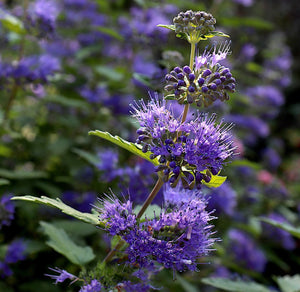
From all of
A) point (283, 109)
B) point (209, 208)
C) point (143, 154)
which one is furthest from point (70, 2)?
point (283, 109)

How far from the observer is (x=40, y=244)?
3090 millimetres

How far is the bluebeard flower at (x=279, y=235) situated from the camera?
14.9 feet

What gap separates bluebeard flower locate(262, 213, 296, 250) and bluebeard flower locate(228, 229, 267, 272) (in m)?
0.28

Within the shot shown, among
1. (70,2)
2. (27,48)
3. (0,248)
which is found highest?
(70,2)

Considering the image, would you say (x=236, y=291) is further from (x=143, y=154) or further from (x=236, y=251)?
(x=236, y=251)

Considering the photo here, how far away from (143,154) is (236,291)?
1.26 metres

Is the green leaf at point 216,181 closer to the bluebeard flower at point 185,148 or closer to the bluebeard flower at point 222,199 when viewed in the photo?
the bluebeard flower at point 185,148

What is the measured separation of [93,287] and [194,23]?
1.35 meters

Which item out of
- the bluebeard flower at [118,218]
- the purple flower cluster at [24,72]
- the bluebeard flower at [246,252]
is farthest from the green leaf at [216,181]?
the bluebeard flower at [246,252]

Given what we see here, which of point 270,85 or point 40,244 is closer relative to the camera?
point 40,244

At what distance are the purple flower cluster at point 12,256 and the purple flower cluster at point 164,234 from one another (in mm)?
1286

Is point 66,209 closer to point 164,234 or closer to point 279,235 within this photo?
point 164,234

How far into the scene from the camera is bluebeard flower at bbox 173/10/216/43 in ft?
6.01

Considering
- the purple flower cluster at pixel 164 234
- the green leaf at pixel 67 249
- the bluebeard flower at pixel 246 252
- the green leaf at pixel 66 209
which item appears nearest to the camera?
the green leaf at pixel 66 209
